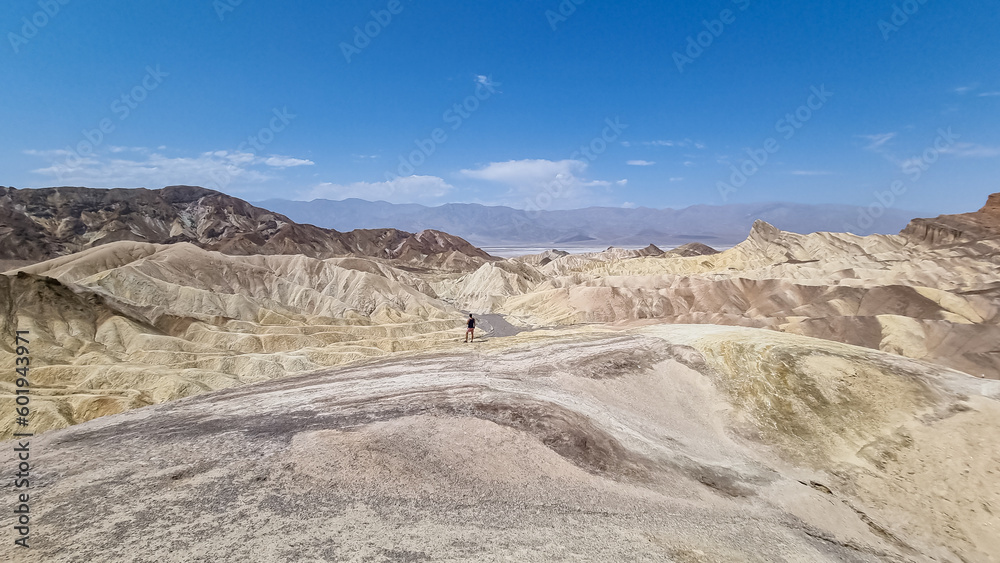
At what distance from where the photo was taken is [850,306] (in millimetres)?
45469

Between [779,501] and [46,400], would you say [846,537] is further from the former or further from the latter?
[46,400]

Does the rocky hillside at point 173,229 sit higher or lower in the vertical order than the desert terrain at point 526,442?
higher

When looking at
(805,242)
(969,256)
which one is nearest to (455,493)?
(969,256)

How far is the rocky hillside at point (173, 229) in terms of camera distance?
9756cm

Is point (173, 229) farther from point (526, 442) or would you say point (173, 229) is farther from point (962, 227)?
point (962, 227)

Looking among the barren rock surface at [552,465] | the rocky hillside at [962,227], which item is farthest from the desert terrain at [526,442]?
the rocky hillside at [962,227]

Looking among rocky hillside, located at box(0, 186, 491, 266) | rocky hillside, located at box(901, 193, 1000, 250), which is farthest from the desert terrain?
rocky hillside, located at box(0, 186, 491, 266)

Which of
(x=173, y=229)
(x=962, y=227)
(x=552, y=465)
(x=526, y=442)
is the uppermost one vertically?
(x=962, y=227)

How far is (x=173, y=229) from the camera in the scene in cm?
12788

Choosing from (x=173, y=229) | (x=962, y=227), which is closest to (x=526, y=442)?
(x=962, y=227)

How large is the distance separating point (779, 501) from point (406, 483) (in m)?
10.7

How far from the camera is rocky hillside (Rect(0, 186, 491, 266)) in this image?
97.6m

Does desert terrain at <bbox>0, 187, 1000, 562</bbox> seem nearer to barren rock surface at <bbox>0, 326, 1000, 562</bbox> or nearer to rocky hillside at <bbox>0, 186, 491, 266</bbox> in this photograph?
barren rock surface at <bbox>0, 326, 1000, 562</bbox>

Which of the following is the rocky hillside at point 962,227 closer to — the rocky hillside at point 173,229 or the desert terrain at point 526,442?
the desert terrain at point 526,442
